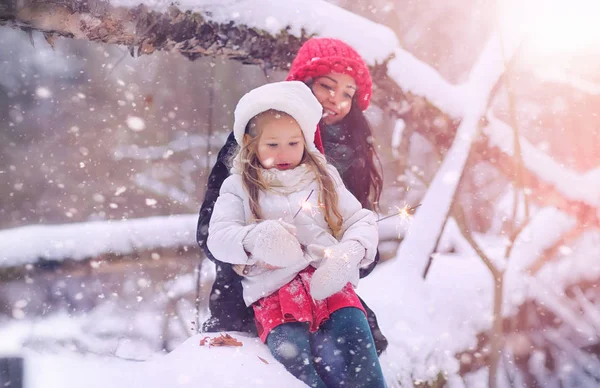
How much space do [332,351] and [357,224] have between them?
341 mm

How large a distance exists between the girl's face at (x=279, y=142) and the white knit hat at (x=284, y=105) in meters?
0.02

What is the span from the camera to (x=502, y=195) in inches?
163

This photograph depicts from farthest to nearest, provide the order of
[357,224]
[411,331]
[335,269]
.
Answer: [411,331] < [357,224] < [335,269]

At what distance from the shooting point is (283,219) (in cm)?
119

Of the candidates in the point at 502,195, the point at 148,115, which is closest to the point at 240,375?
the point at 502,195

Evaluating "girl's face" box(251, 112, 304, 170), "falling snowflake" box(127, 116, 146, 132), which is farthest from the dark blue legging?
"falling snowflake" box(127, 116, 146, 132)

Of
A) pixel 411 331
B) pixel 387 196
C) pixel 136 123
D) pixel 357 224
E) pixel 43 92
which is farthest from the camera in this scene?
pixel 136 123

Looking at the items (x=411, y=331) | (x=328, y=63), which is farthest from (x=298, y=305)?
(x=328, y=63)

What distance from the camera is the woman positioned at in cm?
133

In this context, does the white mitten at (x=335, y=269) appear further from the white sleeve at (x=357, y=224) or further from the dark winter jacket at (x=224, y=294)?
the dark winter jacket at (x=224, y=294)

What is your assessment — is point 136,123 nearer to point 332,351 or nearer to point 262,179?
point 262,179

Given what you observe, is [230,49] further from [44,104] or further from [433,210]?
[44,104]

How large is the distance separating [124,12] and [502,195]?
3715mm

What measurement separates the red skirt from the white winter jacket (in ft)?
0.08
